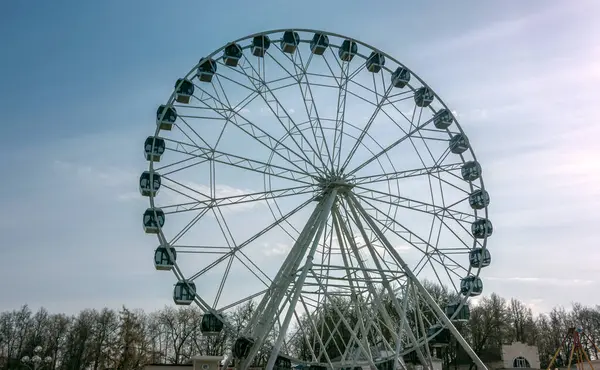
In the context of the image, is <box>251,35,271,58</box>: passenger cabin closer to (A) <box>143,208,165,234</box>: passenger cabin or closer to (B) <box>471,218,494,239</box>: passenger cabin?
(A) <box>143,208,165,234</box>: passenger cabin

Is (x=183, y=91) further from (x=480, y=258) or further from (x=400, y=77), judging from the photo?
(x=480, y=258)

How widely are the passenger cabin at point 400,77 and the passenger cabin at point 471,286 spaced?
10042mm

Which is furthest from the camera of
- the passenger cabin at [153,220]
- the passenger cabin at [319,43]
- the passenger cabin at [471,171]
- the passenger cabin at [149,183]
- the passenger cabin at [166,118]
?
the passenger cabin at [471,171]

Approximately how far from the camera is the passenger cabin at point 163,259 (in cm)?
2273

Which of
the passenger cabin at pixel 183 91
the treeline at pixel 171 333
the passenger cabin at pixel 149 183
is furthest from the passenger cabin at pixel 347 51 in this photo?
the treeline at pixel 171 333

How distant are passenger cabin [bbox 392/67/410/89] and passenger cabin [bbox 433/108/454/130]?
233 cm

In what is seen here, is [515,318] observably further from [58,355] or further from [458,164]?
[58,355]

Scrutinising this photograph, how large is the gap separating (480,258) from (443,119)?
702 cm

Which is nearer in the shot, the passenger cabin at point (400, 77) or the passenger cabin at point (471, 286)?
the passenger cabin at point (471, 286)

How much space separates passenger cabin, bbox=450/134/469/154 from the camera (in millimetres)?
27672

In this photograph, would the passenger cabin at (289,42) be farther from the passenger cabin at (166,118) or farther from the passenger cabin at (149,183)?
the passenger cabin at (149,183)

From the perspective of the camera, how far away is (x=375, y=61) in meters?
28.1

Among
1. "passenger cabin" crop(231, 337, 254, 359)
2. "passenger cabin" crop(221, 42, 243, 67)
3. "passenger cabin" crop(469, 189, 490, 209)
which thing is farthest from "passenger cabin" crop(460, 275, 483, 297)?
"passenger cabin" crop(221, 42, 243, 67)

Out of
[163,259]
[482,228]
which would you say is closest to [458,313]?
[482,228]
